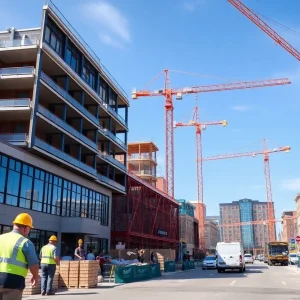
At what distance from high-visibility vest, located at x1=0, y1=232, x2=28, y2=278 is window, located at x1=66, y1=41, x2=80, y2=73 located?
33488 mm

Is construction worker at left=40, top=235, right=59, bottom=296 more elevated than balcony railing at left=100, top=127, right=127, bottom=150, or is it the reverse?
balcony railing at left=100, top=127, right=127, bottom=150

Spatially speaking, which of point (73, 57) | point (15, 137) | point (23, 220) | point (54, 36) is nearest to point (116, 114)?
point (73, 57)

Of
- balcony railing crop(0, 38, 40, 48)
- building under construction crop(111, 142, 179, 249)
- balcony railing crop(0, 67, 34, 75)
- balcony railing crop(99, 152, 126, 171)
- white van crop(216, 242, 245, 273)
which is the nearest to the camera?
balcony railing crop(0, 67, 34, 75)

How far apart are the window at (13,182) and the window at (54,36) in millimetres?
10601

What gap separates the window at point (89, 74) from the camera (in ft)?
134

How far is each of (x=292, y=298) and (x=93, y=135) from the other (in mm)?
32589

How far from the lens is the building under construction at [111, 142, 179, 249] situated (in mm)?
53656

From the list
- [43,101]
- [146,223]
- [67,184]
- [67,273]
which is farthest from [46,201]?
[146,223]

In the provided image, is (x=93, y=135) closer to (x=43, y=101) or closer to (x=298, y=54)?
(x=43, y=101)

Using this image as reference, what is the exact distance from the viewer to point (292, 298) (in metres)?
14.0

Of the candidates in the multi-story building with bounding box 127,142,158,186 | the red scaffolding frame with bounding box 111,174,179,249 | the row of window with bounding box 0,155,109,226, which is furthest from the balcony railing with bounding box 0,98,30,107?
the multi-story building with bounding box 127,142,158,186

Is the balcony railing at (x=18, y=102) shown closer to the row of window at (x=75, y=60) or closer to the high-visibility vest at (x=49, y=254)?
the row of window at (x=75, y=60)

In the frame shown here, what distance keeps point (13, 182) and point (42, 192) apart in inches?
163

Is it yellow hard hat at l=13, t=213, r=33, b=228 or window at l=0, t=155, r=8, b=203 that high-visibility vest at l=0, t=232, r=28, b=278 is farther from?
window at l=0, t=155, r=8, b=203
